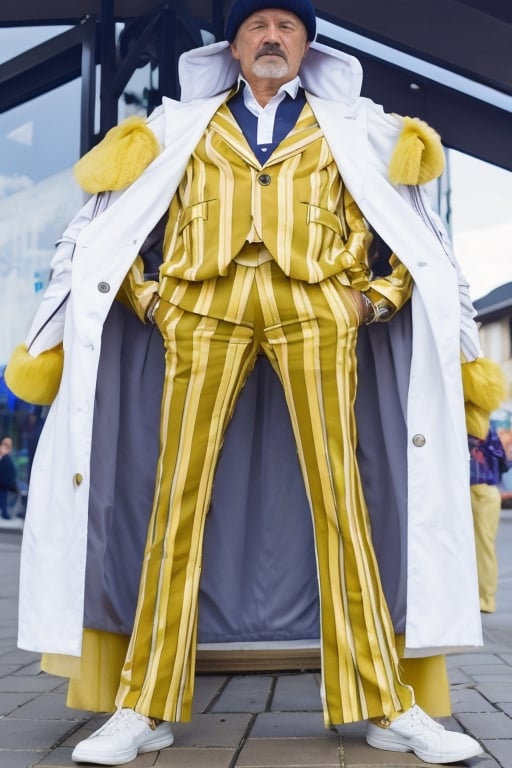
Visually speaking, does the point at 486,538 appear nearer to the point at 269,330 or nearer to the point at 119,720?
the point at 269,330

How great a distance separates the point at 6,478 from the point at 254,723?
4.26 m

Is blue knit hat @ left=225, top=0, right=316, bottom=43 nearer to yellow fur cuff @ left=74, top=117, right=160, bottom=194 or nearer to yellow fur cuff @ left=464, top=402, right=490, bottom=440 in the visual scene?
yellow fur cuff @ left=74, top=117, right=160, bottom=194

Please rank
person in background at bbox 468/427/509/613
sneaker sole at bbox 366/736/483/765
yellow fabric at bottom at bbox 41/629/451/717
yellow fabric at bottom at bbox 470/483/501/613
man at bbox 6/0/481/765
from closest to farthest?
sneaker sole at bbox 366/736/483/765
man at bbox 6/0/481/765
yellow fabric at bottom at bbox 41/629/451/717
yellow fabric at bottom at bbox 470/483/501/613
person in background at bbox 468/427/509/613

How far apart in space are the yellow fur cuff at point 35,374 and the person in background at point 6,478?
3996 mm

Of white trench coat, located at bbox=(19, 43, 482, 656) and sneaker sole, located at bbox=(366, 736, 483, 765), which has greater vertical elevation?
white trench coat, located at bbox=(19, 43, 482, 656)

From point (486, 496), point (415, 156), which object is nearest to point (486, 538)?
point (486, 496)

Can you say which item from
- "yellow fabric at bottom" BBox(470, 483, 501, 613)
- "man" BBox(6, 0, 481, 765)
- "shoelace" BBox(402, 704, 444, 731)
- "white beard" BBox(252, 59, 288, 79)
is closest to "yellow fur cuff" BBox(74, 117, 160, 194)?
"man" BBox(6, 0, 481, 765)

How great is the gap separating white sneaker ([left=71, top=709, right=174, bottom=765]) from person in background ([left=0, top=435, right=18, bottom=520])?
4.26 meters

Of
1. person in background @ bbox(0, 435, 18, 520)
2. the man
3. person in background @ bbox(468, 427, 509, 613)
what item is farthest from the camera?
person in background @ bbox(0, 435, 18, 520)

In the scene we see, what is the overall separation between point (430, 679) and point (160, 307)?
110 cm

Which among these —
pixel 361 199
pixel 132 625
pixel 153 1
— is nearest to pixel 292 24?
pixel 361 199

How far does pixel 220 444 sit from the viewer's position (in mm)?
→ 2223

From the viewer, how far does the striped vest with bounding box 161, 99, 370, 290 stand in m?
2.16

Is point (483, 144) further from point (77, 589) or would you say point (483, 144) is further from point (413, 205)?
point (77, 589)
